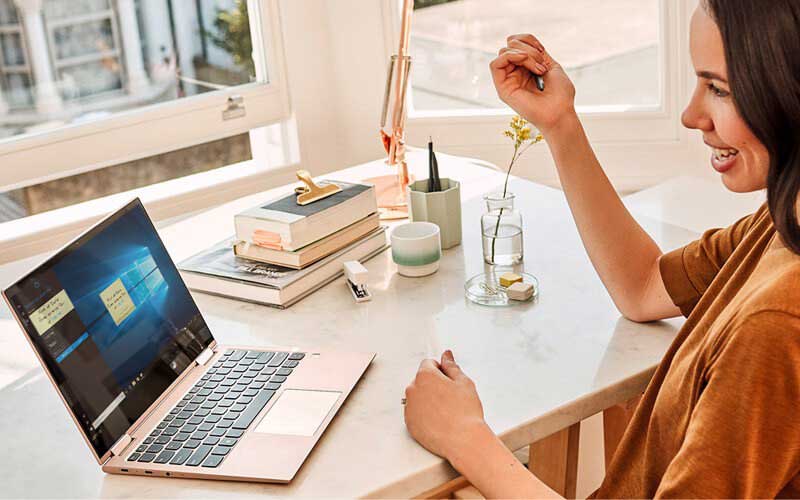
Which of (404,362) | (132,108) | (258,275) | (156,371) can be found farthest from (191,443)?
(132,108)

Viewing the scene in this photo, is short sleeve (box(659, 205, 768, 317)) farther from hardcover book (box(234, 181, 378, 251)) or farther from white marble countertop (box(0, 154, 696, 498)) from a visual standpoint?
hardcover book (box(234, 181, 378, 251))

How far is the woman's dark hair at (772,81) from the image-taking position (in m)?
0.90

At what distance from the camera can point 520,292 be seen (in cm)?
144

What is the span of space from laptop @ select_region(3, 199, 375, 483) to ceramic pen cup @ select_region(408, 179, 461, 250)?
0.44 m

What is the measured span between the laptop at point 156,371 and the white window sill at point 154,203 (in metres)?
1.09

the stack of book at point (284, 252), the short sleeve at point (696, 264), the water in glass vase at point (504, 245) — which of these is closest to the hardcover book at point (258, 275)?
the stack of book at point (284, 252)

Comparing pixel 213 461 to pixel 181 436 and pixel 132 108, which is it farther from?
pixel 132 108

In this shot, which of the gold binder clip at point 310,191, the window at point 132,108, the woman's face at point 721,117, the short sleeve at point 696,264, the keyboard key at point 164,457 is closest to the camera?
the woman's face at point 721,117

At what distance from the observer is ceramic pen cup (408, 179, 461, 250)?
1.67m

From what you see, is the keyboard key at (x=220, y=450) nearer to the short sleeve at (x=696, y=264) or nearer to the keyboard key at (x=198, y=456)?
the keyboard key at (x=198, y=456)

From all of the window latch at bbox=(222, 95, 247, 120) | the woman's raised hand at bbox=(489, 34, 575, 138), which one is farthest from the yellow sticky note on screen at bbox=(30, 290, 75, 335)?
the window latch at bbox=(222, 95, 247, 120)

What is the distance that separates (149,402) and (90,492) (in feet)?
0.49

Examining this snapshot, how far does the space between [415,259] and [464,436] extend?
535mm

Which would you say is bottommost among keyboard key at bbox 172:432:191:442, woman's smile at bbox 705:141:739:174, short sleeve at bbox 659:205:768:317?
keyboard key at bbox 172:432:191:442
